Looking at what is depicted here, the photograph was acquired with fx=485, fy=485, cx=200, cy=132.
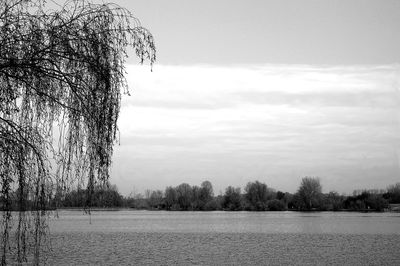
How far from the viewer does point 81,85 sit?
17.1 ft

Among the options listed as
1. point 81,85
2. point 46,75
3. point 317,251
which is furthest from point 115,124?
point 317,251

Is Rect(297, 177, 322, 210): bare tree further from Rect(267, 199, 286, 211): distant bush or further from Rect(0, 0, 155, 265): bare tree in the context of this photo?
Rect(0, 0, 155, 265): bare tree

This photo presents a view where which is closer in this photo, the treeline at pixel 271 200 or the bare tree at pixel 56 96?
the bare tree at pixel 56 96

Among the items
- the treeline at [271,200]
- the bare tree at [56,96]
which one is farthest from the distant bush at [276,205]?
the bare tree at [56,96]

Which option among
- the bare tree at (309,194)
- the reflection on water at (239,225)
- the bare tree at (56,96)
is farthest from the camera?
the bare tree at (309,194)

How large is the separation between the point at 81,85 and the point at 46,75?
1.21 feet

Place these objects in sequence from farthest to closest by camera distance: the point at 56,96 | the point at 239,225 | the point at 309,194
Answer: the point at 309,194
the point at 239,225
the point at 56,96

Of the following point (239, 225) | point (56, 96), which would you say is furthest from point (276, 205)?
point (56, 96)

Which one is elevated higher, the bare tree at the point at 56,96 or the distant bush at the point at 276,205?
the bare tree at the point at 56,96

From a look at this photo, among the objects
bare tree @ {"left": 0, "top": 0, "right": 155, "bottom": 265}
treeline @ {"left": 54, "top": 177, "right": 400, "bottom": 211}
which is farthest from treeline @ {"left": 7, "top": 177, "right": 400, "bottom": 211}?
bare tree @ {"left": 0, "top": 0, "right": 155, "bottom": 265}

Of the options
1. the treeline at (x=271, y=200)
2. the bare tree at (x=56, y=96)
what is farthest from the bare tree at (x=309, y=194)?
the bare tree at (x=56, y=96)

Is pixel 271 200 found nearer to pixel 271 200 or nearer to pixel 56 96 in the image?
pixel 271 200

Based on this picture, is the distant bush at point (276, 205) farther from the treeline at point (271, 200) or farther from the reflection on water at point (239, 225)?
the reflection on water at point (239, 225)

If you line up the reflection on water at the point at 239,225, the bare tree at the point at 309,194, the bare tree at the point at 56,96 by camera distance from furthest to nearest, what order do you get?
the bare tree at the point at 309,194, the reflection on water at the point at 239,225, the bare tree at the point at 56,96
